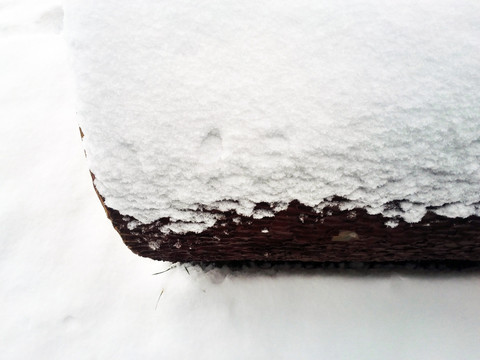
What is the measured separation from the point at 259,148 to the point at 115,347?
94 cm

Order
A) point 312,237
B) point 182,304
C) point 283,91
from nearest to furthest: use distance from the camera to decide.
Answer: point 283,91
point 312,237
point 182,304

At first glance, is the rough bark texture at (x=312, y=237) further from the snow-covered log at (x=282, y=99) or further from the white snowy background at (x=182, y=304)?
the white snowy background at (x=182, y=304)

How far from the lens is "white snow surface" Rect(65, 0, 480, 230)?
0.70m

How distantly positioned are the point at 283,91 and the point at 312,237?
41 cm

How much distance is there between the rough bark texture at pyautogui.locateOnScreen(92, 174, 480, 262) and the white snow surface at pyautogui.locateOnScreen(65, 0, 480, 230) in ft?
0.36

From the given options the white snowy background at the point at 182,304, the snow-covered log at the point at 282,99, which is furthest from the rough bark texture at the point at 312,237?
the white snowy background at the point at 182,304

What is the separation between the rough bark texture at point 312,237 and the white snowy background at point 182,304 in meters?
0.23

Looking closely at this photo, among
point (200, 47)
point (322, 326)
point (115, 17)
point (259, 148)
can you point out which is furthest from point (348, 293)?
point (115, 17)

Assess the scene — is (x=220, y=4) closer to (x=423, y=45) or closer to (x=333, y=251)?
(x=423, y=45)

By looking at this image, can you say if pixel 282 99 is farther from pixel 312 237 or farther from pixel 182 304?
pixel 182 304

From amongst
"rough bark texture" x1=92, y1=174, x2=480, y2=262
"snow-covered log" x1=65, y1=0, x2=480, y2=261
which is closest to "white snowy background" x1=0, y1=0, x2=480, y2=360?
"rough bark texture" x1=92, y1=174, x2=480, y2=262

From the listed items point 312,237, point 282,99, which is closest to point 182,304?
point 312,237

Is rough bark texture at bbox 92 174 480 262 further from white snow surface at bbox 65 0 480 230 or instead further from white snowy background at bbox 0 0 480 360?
white snowy background at bbox 0 0 480 360

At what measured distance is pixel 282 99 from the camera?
697mm
